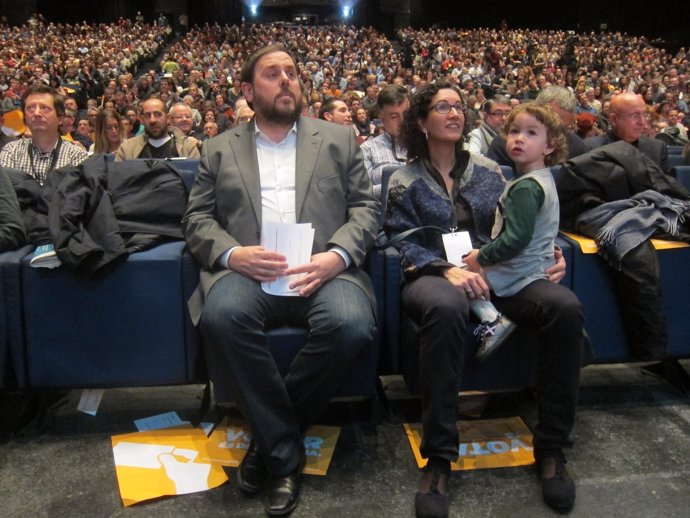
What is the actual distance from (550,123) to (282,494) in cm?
140

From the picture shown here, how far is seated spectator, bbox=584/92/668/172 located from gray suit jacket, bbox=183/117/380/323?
Answer: 1.35m

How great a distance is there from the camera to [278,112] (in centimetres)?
209

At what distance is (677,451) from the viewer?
1.91 meters

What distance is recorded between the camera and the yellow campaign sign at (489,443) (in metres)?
1.86

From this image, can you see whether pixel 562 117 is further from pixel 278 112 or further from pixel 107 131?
pixel 107 131

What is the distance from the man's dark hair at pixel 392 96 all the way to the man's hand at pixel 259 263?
5.83 feet

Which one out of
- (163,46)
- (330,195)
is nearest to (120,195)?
(330,195)

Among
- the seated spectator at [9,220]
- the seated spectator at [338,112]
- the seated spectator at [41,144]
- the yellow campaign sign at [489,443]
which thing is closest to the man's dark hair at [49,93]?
the seated spectator at [41,144]

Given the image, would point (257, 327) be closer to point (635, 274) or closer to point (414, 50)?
point (635, 274)

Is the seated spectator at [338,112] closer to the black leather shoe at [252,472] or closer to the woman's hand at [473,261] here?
the woman's hand at [473,261]

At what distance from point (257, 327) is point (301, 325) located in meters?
0.19

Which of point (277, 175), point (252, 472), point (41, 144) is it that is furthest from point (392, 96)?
point (252, 472)

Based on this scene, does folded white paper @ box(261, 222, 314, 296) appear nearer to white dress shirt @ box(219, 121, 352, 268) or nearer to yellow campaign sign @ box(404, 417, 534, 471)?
white dress shirt @ box(219, 121, 352, 268)

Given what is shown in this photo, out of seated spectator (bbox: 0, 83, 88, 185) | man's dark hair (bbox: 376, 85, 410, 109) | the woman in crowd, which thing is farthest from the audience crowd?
seated spectator (bbox: 0, 83, 88, 185)
